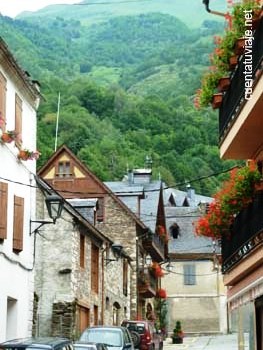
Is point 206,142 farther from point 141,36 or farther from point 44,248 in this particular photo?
point 141,36

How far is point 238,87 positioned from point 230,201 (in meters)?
2.61

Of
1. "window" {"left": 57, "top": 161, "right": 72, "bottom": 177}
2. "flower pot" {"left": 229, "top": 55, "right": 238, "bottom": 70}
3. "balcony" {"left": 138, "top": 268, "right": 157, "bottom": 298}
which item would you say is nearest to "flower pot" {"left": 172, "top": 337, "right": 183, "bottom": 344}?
"balcony" {"left": 138, "top": 268, "right": 157, "bottom": 298}

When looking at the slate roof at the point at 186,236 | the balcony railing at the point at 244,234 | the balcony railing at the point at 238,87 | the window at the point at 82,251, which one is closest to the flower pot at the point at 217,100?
the balcony railing at the point at 238,87

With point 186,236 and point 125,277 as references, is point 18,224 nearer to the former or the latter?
point 125,277

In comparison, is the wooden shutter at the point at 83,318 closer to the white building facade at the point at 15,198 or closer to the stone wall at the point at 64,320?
the stone wall at the point at 64,320

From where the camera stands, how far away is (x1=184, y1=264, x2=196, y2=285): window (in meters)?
66.6

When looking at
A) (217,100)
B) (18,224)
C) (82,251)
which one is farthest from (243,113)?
(82,251)

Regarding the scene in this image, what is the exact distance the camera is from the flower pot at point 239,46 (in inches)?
645

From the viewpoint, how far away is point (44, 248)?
31.3 m

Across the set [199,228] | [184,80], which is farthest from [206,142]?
[199,228]

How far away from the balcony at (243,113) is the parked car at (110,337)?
6.49 metres

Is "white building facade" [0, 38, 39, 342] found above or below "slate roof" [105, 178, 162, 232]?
below

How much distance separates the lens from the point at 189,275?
2628 inches

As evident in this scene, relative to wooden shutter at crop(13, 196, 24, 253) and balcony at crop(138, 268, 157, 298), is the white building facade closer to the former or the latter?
wooden shutter at crop(13, 196, 24, 253)
